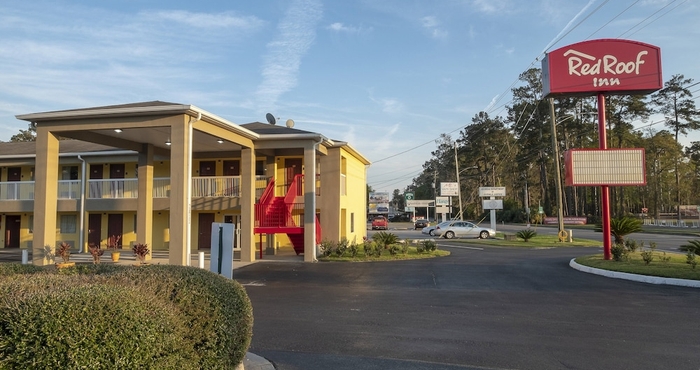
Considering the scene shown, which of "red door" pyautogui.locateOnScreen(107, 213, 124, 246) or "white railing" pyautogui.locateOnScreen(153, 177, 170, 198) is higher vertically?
"white railing" pyautogui.locateOnScreen(153, 177, 170, 198)

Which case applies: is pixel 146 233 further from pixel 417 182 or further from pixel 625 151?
pixel 417 182

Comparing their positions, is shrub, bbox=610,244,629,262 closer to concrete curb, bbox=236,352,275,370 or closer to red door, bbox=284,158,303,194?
red door, bbox=284,158,303,194

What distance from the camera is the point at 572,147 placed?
211 ft

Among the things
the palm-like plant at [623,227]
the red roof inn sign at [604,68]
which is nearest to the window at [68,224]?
the red roof inn sign at [604,68]

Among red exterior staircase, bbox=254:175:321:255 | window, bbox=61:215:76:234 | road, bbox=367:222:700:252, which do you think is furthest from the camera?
road, bbox=367:222:700:252

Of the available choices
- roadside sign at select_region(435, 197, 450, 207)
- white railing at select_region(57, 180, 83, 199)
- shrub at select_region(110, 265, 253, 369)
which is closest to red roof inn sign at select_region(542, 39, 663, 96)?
shrub at select_region(110, 265, 253, 369)

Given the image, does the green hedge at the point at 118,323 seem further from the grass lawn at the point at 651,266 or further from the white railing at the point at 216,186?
the white railing at the point at 216,186

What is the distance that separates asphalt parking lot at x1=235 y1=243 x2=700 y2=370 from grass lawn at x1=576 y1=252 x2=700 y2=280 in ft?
3.71

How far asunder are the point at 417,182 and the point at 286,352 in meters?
156

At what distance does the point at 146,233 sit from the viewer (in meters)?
20.5

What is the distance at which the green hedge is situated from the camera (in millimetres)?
3473

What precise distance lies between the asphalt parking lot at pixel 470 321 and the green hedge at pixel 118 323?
1893 millimetres

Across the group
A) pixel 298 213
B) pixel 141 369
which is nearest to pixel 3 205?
pixel 298 213

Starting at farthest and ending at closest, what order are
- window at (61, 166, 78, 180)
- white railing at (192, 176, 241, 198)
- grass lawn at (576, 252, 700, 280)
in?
window at (61, 166, 78, 180), white railing at (192, 176, 241, 198), grass lawn at (576, 252, 700, 280)
